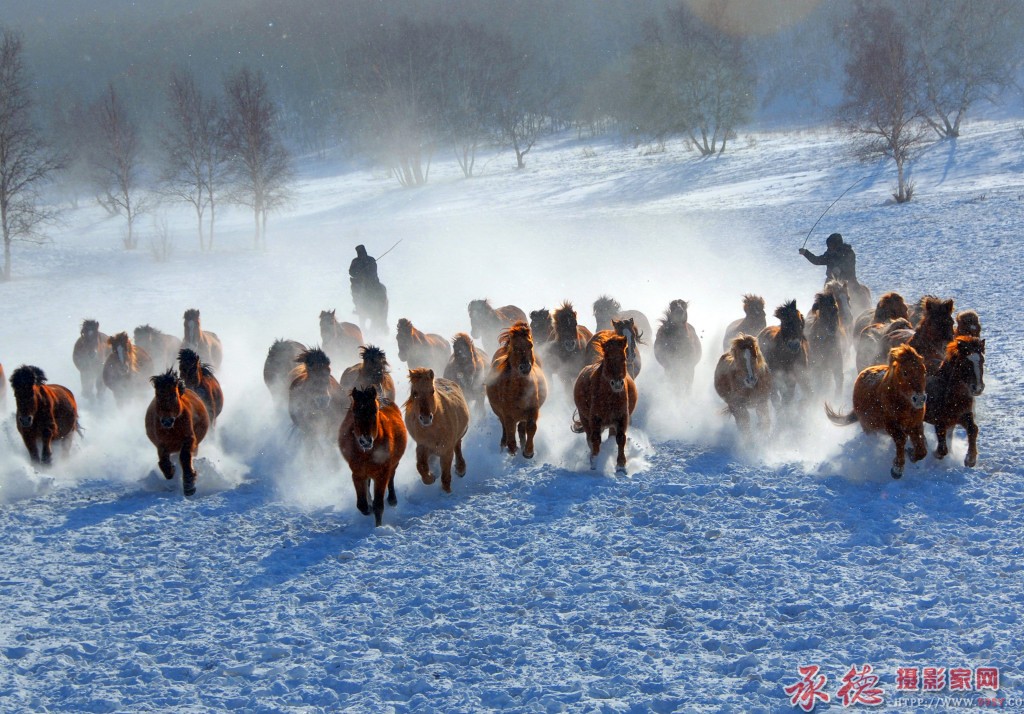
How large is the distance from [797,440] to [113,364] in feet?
33.5

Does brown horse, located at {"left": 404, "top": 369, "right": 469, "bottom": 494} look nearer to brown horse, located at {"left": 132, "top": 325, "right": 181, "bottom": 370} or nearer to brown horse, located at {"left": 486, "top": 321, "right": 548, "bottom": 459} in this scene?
brown horse, located at {"left": 486, "top": 321, "right": 548, "bottom": 459}

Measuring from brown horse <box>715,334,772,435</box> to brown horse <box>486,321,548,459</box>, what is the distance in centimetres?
233

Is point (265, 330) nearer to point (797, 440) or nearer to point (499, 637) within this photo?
point (797, 440)

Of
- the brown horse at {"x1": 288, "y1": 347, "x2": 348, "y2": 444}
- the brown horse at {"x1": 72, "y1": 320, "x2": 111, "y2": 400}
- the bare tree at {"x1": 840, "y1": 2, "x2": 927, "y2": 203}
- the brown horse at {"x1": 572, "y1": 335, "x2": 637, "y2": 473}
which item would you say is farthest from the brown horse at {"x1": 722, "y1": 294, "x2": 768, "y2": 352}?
the bare tree at {"x1": 840, "y1": 2, "x2": 927, "y2": 203}

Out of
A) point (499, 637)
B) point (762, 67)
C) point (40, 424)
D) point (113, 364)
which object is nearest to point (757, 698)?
point (499, 637)

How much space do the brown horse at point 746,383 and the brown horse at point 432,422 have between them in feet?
10.9

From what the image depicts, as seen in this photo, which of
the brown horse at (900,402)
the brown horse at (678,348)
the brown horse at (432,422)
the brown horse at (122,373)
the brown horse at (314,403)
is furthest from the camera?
the brown horse at (122,373)

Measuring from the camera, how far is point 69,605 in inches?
276

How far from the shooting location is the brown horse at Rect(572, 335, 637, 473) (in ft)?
30.1

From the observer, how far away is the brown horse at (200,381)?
10898mm

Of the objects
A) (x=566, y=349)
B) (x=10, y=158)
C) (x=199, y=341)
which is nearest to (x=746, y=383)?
(x=566, y=349)

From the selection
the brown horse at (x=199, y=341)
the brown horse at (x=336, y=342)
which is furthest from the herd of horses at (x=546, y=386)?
the brown horse at (x=336, y=342)

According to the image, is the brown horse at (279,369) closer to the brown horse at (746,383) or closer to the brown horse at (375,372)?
the brown horse at (375,372)

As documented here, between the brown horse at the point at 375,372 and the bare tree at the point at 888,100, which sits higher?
the bare tree at the point at 888,100
